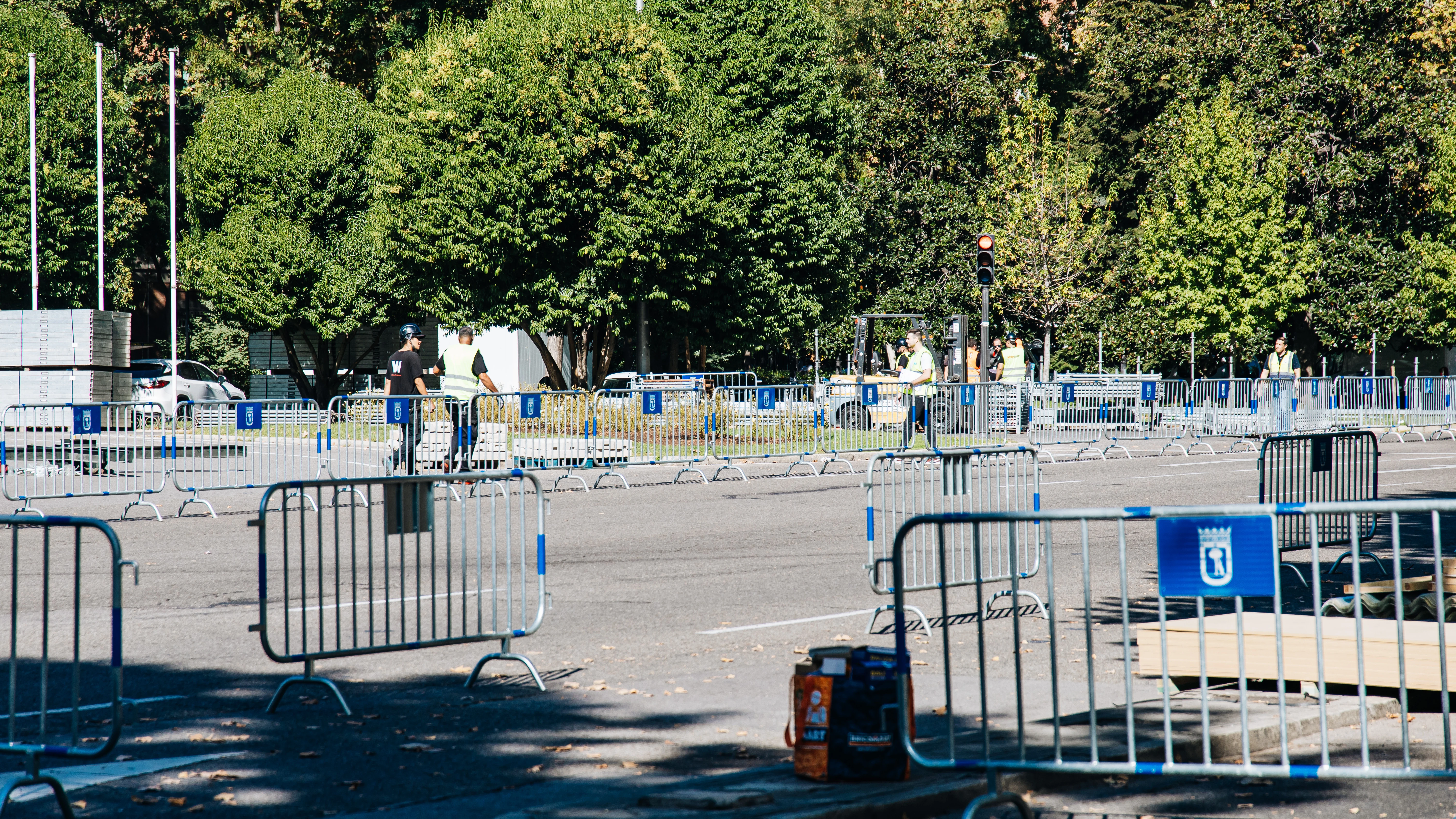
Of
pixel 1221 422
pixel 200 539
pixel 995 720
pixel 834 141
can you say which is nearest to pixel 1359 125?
pixel 834 141

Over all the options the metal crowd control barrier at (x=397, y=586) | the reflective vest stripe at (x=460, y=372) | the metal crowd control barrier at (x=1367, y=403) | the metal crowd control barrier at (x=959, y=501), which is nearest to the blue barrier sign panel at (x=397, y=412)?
the reflective vest stripe at (x=460, y=372)

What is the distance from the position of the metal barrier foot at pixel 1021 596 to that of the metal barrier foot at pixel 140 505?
31.3ft

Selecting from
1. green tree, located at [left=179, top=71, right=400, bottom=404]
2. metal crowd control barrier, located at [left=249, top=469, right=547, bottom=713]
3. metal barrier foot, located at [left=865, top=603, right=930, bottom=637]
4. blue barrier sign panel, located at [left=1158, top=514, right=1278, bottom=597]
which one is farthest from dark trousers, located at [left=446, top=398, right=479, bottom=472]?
green tree, located at [left=179, top=71, right=400, bottom=404]

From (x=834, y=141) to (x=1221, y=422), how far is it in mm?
18229

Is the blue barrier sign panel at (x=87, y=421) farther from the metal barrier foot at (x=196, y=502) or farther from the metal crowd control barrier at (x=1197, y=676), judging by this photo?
the metal crowd control barrier at (x=1197, y=676)

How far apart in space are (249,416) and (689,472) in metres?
6.42

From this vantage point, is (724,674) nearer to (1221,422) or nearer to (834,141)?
(1221,422)

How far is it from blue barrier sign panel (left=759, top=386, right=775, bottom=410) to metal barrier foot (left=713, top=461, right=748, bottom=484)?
95 cm

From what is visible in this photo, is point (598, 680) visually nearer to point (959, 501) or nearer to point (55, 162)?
point (959, 501)

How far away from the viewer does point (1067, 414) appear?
24859 mm

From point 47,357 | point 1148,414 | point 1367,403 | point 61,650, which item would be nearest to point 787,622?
point 61,650

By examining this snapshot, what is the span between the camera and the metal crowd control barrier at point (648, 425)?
19594 millimetres

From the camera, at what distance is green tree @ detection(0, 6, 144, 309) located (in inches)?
1638

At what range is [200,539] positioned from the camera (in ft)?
44.4
